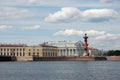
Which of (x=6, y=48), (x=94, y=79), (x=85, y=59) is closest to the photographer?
(x=94, y=79)

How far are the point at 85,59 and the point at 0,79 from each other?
349 feet

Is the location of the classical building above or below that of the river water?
above

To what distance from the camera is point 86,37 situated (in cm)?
15662

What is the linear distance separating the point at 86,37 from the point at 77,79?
106m

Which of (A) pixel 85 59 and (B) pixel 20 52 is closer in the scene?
(A) pixel 85 59

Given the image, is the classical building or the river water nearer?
the river water

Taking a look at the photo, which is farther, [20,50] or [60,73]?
[20,50]

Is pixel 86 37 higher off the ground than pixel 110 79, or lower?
higher

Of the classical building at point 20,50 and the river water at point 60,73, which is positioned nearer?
the river water at point 60,73

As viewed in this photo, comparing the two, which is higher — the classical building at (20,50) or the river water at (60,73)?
the classical building at (20,50)

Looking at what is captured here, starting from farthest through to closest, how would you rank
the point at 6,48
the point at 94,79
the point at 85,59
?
the point at 6,48, the point at 85,59, the point at 94,79

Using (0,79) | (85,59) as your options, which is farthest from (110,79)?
(85,59)

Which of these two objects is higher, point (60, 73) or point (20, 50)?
point (20, 50)

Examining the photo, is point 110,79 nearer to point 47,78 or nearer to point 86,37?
point 47,78
